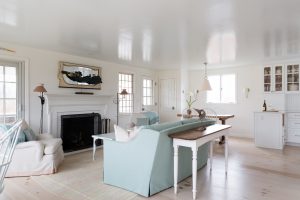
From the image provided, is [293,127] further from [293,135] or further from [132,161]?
[132,161]

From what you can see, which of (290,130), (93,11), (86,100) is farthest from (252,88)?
(93,11)

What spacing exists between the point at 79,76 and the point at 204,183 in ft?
12.6

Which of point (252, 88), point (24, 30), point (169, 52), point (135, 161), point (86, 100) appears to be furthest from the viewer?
point (252, 88)

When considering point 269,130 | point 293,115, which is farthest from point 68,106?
point 293,115

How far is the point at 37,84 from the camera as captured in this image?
4.52 meters

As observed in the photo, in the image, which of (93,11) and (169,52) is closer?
(93,11)

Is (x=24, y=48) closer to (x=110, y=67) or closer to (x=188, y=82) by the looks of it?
(x=110, y=67)

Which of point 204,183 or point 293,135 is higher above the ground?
point 293,135

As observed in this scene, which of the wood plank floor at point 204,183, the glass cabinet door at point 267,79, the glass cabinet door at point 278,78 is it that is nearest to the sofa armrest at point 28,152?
the wood plank floor at point 204,183

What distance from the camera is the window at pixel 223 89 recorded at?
6.93 metres

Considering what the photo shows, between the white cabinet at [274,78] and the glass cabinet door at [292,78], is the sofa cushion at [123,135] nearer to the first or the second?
the white cabinet at [274,78]

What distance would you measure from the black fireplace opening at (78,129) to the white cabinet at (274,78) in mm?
4884

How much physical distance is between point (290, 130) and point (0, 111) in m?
7.03

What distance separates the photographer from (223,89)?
7.10m
